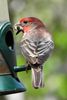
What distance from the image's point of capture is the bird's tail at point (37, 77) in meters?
6.92

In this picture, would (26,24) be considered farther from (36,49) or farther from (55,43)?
(55,43)

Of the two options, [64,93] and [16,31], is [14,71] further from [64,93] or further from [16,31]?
[64,93]

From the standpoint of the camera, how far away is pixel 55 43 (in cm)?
980

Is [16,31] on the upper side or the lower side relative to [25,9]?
upper

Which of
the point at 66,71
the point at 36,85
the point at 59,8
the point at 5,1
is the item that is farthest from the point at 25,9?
the point at 36,85

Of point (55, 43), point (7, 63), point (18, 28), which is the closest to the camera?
point (7, 63)

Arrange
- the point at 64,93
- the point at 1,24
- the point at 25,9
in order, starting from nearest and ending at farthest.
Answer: the point at 1,24 < the point at 64,93 < the point at 25,9

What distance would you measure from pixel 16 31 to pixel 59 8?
133 inches

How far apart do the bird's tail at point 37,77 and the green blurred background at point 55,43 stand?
2.26 metres

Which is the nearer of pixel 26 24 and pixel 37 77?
pixel 37 77

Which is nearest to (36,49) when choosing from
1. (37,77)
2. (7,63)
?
(37,77)

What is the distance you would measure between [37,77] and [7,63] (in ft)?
1.42

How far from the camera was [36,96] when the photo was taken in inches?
402

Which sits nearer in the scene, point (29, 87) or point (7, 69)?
point (7, 69)
